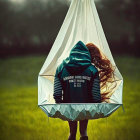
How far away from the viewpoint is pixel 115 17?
1094 centimetres

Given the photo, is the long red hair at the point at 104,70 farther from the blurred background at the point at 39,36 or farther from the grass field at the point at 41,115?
the blurred background at the point at 39,36

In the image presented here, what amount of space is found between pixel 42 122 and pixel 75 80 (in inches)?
91.8

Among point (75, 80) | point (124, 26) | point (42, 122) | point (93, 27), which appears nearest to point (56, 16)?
point (124, 26)

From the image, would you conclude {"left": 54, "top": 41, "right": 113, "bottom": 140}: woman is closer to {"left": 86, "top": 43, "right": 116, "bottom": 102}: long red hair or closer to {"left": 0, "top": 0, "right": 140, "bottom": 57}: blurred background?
{"left": 86, "top": 43, "right": 116, "bottom": 102}: long red hair

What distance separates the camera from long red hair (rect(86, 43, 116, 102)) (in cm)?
349

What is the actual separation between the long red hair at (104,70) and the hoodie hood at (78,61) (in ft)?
0.75

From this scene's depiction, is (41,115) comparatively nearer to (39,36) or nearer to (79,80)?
(79,80)

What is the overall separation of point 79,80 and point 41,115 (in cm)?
274

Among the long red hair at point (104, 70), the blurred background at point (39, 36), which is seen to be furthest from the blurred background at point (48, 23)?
the long red hair at point (104, 70)

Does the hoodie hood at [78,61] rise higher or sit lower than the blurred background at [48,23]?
lower

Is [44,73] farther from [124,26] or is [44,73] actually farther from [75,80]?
[124,26]

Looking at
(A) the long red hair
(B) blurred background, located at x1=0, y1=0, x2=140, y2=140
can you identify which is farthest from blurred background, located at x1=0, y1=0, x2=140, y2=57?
(A) the long red hair

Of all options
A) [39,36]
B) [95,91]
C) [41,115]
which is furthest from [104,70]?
[39,36]

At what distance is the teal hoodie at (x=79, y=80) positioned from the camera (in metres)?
3.19
